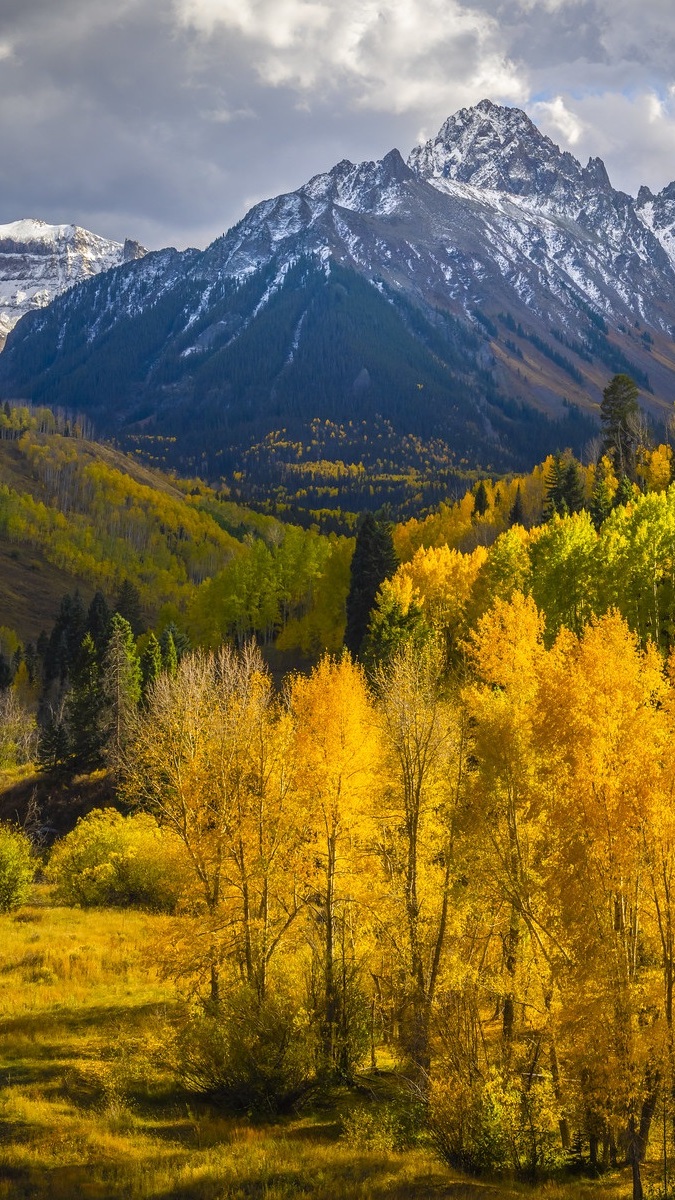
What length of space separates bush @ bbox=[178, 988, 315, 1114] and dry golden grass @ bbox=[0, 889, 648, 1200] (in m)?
0.82

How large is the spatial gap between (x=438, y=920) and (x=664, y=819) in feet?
33.1

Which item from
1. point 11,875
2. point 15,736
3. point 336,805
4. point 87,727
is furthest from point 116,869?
point 15,736

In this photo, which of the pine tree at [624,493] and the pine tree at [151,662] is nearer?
the pine tree at [151,662]

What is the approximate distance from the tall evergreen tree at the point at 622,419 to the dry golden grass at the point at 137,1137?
9195 cm

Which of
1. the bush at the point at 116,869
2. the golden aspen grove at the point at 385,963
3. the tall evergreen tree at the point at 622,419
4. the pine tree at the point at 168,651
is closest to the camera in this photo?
the golden aspen grove at the point at 385,963

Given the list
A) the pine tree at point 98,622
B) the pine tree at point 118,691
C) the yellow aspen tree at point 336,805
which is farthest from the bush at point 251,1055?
the pine tree at point 98,622

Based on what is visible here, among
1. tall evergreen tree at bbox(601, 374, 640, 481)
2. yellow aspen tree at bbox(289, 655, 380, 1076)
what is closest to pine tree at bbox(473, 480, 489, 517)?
tall evergreen tree at bbox(601, 374, 640, 481)

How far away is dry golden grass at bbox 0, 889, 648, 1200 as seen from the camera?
59.9 feet

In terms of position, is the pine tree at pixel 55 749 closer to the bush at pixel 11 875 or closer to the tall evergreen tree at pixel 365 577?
the tall evergreen tree at pixel 365 577

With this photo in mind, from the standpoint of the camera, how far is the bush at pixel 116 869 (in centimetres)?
4784

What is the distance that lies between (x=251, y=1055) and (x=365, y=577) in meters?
57.5

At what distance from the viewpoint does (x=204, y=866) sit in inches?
1093

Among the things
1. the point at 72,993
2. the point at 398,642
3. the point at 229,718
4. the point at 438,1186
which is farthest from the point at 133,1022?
the point at 398,642

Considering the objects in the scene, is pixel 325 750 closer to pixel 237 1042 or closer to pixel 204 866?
pixel 204 866
